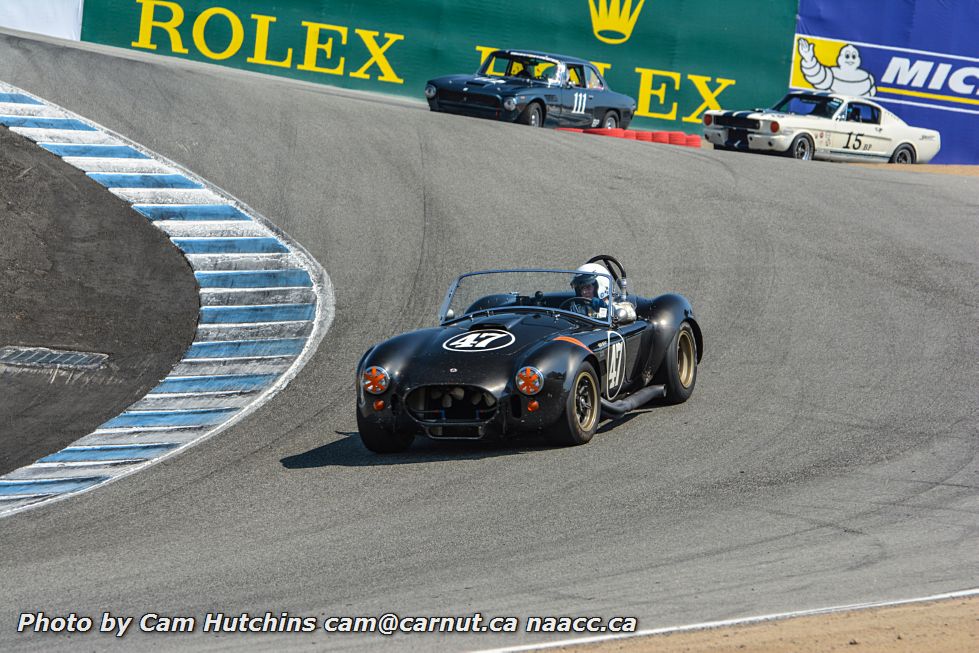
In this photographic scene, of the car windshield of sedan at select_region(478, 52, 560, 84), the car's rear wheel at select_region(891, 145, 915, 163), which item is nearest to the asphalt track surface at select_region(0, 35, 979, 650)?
the car windshield of sedan at select_region(478, 52, 560, 84)

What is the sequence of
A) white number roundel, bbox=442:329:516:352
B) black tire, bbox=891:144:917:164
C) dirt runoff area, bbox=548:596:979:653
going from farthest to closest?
black tire, bbox=891:144:917:164 < white number roundel, bbox=442:329:516:352 < dirt runoff area, bbox=548:596:979:653

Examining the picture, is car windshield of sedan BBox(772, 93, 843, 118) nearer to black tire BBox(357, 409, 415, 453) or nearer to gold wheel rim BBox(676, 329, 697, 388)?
gold wheel rim BBox(676, 329, 697, 388)

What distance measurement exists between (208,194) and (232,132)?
2.32 metres

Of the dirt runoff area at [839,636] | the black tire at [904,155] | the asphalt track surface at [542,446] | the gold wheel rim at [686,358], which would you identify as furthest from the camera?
the black tire at [904,155]

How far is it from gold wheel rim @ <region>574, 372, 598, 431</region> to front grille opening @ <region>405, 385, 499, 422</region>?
0.60 m

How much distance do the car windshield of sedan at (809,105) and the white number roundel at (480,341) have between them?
14.0 m

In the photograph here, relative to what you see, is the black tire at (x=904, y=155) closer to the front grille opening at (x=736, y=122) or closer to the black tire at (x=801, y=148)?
the black tire at (x=801, y=148)

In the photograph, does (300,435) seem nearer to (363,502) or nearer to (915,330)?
(363,502)

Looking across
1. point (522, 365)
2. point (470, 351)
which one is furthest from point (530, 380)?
point (470, 351)

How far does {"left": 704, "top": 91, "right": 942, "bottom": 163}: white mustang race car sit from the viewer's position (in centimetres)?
2002

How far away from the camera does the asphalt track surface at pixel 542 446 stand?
534 centimetres

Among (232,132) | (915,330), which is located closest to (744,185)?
(915,330)

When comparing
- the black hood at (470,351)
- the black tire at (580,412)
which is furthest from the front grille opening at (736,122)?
the black tire at (580,412)

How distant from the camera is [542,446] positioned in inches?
311
